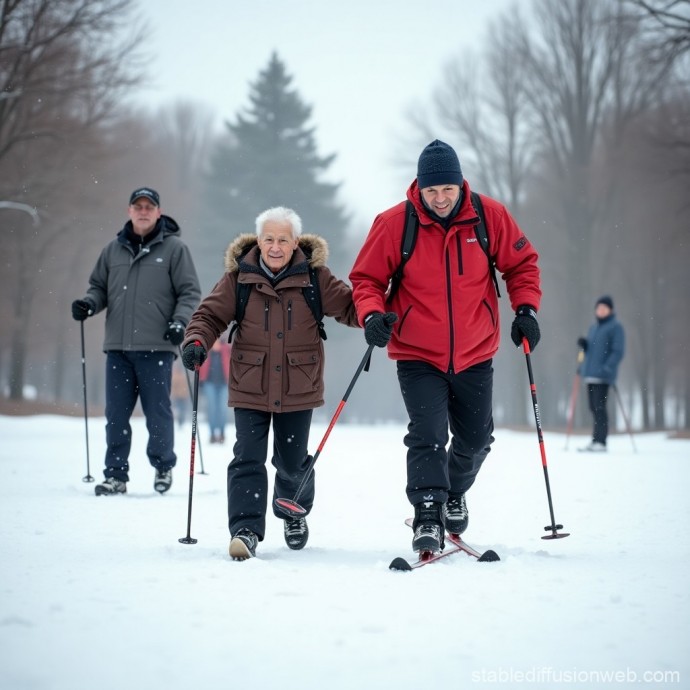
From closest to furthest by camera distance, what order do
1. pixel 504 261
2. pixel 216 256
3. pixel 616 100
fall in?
pixel 504 261
pixel 616 100
pixel 216 256

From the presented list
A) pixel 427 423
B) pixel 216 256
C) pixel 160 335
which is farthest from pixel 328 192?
pixel 427 423

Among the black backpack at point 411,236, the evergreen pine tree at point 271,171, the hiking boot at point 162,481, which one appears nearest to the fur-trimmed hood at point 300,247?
the black backpack at point 411,236

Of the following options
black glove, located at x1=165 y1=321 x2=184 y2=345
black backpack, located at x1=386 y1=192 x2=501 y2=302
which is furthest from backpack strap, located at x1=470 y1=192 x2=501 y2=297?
black glove, located at x1=165 y1=321 x2=184 y2=345

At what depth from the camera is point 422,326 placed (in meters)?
4.48

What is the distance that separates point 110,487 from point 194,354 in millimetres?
2407

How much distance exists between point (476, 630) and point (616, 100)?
24191mm

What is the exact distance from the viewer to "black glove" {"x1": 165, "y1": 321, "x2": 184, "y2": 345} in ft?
20.8

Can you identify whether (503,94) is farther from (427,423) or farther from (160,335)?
(427,423)

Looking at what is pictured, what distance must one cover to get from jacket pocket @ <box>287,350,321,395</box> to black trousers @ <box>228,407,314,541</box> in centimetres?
16

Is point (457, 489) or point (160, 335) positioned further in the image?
point (160, 335)

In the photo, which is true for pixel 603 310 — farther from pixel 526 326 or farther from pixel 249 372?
pixel 249 372

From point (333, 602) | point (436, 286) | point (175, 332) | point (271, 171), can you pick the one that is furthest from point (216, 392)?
point (271, 171)

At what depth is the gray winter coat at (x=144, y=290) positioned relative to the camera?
6.51 metres

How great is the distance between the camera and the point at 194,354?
177 inches
